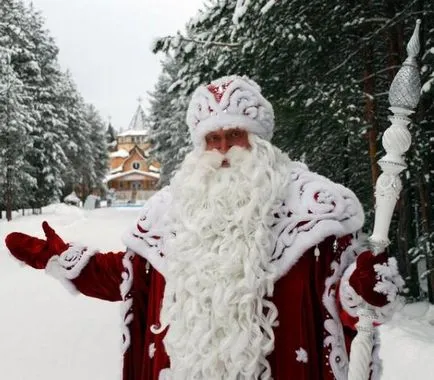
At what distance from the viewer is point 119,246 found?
53.1ft

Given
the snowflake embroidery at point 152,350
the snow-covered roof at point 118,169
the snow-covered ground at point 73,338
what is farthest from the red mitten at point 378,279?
the snow-covered roof at point 118,169

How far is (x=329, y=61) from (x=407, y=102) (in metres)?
6.82

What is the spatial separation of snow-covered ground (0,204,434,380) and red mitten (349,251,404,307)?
263 centimetres

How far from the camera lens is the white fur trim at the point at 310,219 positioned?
251 centimetres

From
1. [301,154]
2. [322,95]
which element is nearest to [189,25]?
[322,95]

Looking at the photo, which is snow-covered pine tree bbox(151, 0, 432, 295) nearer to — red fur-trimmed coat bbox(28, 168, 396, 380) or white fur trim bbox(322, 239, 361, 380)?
red fur-trimmed coat bbox(28, 168, 396, 380)

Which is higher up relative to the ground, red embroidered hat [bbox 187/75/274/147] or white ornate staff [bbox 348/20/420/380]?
red embroidered hat [bbox 187/75/274/147]

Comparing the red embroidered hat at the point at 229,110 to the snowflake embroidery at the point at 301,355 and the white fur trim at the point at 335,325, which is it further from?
the snowflake embroidery at the point at 301,355

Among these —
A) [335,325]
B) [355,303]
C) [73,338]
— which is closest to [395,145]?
[355,303]

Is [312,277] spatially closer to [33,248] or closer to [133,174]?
Answer: [33,248]

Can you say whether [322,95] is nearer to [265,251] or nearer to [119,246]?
[265,251]

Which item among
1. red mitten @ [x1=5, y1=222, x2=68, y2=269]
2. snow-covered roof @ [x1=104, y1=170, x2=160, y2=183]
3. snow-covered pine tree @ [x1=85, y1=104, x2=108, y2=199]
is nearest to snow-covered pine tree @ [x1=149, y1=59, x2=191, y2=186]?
snow-covered pine tree @ [x1=85, y1=104, x2=108, y2=199]

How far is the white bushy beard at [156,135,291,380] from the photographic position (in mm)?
2479

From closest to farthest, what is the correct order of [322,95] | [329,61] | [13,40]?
[322,95] → [329,61] → [13,40]
